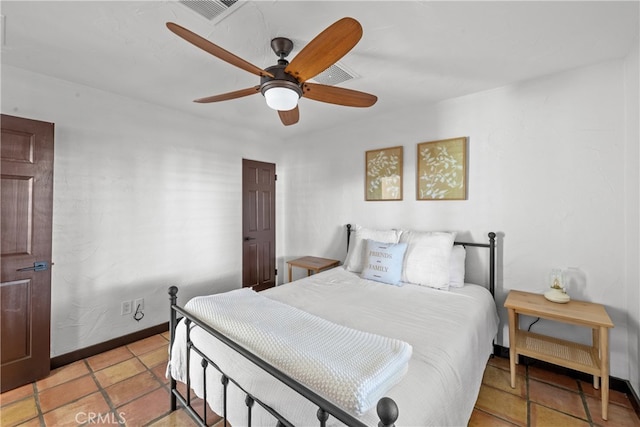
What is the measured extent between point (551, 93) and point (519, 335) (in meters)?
2.01

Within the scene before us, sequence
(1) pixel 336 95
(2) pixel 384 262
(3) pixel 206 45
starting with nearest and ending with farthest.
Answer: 1. (3) pixel 206 45
2. (1) pixel 336 95
3. (2) pixel 384 262

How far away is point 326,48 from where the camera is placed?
1.27 meters

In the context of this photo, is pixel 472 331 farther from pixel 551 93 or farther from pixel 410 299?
pixel 551 93

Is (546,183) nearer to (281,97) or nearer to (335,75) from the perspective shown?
(335,75)

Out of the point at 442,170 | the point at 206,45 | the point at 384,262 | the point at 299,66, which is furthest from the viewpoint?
the point at 442,170

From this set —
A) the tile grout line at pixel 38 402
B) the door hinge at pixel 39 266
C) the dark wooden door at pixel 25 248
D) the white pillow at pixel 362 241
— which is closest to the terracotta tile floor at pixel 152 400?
the tile grout line at pixel 38 402

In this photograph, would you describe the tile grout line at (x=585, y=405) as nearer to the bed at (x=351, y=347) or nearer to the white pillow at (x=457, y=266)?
the bed at (x=351, y=347)

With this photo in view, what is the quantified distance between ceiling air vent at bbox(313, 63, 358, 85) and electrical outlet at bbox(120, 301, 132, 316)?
2.78 metres

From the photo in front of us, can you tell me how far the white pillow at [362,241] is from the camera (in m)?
2.81

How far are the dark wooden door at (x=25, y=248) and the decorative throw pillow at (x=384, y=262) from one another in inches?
106

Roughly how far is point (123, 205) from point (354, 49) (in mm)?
2538

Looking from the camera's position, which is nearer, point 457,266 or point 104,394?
point 104,394

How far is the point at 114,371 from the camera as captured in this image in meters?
2.22

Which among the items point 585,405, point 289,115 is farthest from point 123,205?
point 585,405
